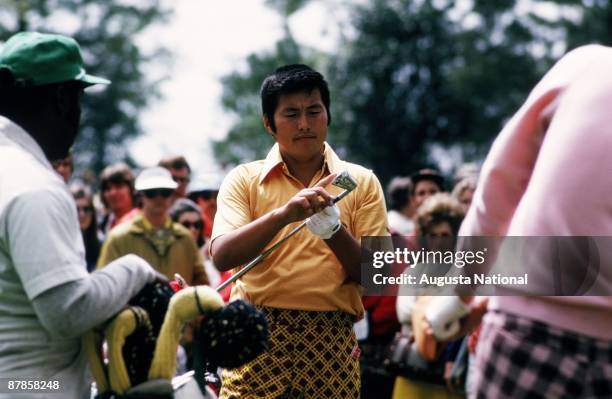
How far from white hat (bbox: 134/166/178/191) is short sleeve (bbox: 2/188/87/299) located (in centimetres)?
506

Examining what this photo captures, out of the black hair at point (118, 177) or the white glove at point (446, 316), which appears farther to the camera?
the black hair at point (118, 177)

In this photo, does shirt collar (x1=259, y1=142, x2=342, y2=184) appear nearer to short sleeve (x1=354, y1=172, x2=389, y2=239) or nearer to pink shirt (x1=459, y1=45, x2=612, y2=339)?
short sleeve (x1=354, y1=172, x2=389, y2=239)

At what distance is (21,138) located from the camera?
3.21 meters

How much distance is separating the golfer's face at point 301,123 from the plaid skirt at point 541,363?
5.46 feet

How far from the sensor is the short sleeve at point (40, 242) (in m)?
2.93

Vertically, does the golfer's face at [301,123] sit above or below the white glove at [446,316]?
above

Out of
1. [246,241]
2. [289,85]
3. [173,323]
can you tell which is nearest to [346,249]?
[246,241]

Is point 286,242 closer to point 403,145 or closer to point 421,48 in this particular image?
point 403,145

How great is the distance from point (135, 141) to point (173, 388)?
41.2 metres

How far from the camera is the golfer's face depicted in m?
4.43

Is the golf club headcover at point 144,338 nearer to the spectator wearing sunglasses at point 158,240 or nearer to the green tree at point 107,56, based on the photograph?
the spectator wearing sunglasses at point 158,240

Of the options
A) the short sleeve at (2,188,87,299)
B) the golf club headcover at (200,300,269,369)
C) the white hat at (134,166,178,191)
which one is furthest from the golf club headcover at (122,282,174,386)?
the white hat at (134,166,178,191)

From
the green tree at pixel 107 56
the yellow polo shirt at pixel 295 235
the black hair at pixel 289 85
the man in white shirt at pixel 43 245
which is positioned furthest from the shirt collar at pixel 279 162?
the green tree at pixel 107 56

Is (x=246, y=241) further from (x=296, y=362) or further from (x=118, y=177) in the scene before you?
(x=118, y=177)
